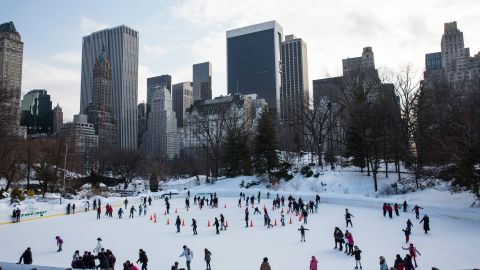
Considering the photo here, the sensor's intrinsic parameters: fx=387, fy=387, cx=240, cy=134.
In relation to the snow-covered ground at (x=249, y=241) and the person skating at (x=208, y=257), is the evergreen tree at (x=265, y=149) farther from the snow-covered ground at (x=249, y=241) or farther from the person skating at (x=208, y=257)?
the person skating at (x=208, y=257)

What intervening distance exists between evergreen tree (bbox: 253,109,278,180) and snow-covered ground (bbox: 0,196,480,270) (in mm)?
21739

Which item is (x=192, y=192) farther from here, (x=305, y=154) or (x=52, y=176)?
(x=305, y=154)

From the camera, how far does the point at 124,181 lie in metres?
72.4

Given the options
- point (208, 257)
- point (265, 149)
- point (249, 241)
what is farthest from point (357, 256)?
point (265, 149)

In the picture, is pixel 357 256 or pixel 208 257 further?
pixel 208 257

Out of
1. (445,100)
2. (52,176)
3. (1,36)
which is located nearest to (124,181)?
(52,176)

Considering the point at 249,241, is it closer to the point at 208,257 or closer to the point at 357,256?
the point at 208,257

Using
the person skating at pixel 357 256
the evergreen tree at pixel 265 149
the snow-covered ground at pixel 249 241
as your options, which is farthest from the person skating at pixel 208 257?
the evergreen tree at pixel 265 149

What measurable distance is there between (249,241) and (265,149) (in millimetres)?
31955

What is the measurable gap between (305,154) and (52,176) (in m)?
41.4

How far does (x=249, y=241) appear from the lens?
65.2 feet

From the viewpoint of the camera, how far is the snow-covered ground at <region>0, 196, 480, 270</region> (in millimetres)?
15758

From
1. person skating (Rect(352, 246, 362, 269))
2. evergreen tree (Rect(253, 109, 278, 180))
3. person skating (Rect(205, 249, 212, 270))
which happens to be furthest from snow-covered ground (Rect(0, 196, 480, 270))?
evergreen tree (Rect(253, 109, 278, 180))

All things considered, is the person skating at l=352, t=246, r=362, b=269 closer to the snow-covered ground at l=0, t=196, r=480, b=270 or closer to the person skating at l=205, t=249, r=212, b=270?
the snow-covered ground at l=0, t=196, r=480, b=270
